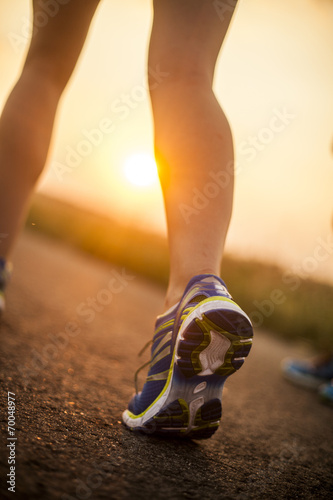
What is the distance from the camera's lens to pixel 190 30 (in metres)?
1.03

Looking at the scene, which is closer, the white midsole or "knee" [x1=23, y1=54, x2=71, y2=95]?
the white midsole

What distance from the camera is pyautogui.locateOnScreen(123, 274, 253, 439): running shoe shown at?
838 mm

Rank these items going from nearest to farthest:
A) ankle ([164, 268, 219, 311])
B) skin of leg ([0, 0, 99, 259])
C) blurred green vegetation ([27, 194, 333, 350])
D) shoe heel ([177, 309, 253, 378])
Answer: shoe heel ([177, 309, 253, 378]) < ankle ([164, 268, 219, 311]) < skin of leg ([0, 0, 99, 259]) < blurred green vegetation ([27, 194, 333, 350])

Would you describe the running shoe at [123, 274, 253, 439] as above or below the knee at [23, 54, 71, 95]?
below

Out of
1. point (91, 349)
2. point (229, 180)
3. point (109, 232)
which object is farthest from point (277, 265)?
point (229, 180)

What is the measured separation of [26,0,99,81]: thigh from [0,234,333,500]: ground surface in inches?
Answer: 40.1

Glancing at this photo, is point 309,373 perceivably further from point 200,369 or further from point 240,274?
point 240,274

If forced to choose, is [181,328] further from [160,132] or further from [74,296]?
[74,296]

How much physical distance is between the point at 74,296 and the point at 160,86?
225cm

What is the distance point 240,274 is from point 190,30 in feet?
24.8

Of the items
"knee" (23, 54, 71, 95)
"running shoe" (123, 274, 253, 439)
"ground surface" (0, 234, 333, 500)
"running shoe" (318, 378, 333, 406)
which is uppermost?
"knee" (23, 54, 71, 95)

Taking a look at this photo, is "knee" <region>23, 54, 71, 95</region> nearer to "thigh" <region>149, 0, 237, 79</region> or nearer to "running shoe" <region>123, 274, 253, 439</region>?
"thigh" <region>149, 0, 237, 79</region>

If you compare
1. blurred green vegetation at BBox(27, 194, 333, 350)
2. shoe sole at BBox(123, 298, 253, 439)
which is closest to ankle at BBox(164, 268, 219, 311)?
shoe sole at BBox(123, 298, 253, 439)

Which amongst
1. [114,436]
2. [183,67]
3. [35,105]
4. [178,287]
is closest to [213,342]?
[178,287]
